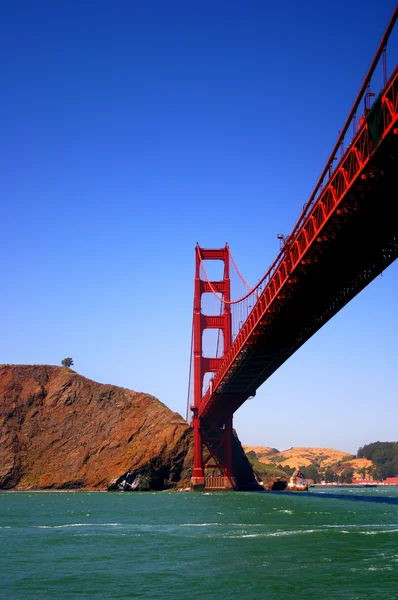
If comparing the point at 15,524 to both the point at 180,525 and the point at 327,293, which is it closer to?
the point at 180,525

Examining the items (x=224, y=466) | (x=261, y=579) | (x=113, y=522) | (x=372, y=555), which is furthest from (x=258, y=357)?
(x=261, y=579)

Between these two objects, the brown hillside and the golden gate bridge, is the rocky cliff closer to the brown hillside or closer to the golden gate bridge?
the brown hillside

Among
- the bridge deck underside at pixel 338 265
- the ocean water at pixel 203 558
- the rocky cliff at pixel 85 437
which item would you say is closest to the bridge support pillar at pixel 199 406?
the rocky cliff at pixel 85 437

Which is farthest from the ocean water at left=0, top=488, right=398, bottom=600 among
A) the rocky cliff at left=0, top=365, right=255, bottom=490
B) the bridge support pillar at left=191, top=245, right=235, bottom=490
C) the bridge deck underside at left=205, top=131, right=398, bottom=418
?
the rocky cliff at left=0, top=365, right=255, bottom=490

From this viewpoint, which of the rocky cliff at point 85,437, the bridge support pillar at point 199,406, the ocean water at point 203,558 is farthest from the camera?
the rocky cliff at point 85,437

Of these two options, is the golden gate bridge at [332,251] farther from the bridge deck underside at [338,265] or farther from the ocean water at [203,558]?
the ocean water at [203,558]

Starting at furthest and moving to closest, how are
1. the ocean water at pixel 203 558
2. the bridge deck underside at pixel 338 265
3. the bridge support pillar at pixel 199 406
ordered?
the bridge support pillar at pixel 199 406 < the bridge deck underside at pixel 338 265 < the ocean water at pixel 203 558
